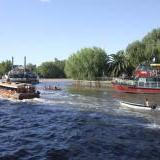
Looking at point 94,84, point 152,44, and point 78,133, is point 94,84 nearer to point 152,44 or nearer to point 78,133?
point 152,44

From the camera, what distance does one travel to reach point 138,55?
135 meters

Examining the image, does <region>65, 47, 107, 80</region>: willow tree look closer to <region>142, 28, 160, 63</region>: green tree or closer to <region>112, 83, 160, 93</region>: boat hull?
<region>142, 28, 160, 63</region>: green tree

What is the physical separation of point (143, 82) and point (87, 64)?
48839mm

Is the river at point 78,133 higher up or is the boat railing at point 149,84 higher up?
the boat railing at point 149,84

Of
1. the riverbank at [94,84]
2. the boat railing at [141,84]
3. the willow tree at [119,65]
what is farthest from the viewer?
the willow tree at [119,65]

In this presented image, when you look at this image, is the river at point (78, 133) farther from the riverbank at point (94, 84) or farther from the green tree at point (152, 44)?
the green tree at point (152, 44)

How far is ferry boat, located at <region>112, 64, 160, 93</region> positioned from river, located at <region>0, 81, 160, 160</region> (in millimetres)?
37815

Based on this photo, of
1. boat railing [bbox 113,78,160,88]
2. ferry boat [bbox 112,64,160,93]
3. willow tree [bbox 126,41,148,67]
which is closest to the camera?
ferry boat [bbox 112,64,160,93]

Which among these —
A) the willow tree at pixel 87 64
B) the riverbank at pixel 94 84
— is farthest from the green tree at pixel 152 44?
the willow tree at pixel 87 64

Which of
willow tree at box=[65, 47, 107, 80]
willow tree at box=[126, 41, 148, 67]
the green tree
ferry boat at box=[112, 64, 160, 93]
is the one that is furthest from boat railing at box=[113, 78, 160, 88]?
willow tree at box=[65, 47, 107, 80]

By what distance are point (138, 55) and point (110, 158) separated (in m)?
107

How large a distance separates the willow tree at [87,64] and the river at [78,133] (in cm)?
8353

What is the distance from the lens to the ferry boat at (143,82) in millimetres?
96019

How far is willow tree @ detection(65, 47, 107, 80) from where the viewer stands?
144 m
